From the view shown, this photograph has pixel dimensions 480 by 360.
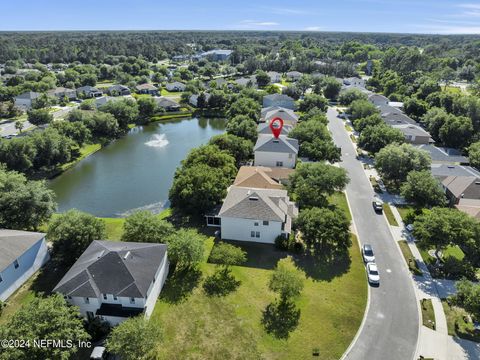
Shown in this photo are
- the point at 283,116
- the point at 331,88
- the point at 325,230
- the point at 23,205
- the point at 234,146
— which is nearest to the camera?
the point at 325,230

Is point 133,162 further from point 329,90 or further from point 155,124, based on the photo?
point 329,90

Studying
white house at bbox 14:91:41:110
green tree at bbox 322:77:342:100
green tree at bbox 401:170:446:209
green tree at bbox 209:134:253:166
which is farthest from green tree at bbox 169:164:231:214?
white house at bbox 14:91:41:110

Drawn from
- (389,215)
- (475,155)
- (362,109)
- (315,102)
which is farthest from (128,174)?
A: (475,155)

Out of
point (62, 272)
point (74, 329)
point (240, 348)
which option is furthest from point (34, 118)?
point (240, 348)

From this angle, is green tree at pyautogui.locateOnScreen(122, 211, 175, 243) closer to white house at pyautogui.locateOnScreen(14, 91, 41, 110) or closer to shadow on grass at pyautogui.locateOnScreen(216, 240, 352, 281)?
shadow on grass at pyautogui.locateOnScreen(216, 240, 352, 281)

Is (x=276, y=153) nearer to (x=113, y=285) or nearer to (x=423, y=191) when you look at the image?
(x=423, y=191)
